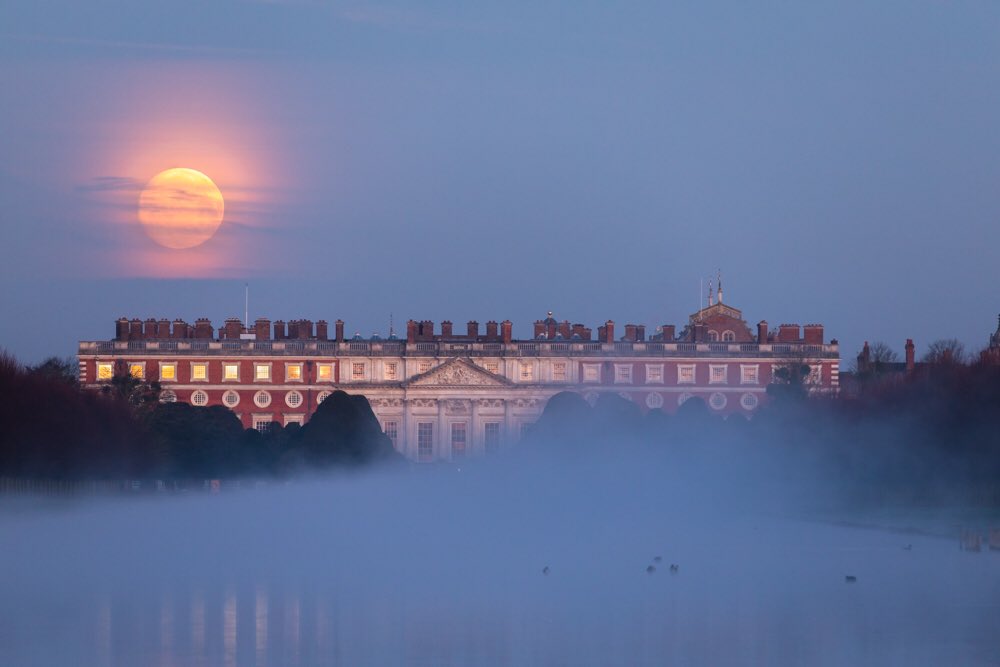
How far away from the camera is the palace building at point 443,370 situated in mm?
108500

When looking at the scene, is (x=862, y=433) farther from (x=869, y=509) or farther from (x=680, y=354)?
(x=680, y=354)

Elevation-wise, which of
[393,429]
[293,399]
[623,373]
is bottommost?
[393,429]

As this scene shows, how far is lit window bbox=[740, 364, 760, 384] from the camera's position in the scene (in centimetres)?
11050

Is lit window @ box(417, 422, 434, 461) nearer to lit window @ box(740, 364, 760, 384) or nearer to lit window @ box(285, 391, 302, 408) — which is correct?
lit window @ box(285, 391, 302, 408)

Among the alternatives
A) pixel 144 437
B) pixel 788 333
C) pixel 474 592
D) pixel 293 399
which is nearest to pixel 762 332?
pixel 788 333

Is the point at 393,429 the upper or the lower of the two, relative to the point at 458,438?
upper

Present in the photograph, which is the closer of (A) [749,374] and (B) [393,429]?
(A) [749,374]

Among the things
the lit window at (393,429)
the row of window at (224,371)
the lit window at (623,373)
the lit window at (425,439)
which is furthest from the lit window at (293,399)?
the lit window at (623,373)

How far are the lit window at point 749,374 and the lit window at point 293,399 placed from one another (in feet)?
81.1

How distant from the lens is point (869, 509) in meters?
49.3

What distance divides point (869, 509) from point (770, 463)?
51.6 feet

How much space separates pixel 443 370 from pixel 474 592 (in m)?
83.7

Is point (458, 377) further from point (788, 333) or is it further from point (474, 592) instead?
point (474, 592)

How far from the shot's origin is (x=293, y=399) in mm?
109312
